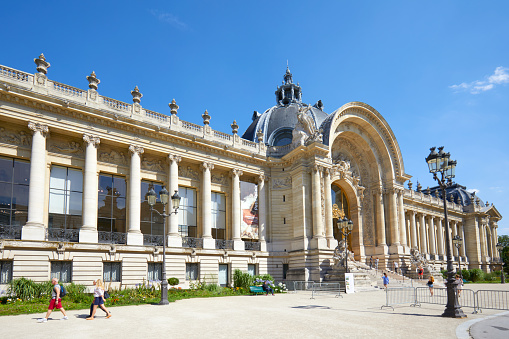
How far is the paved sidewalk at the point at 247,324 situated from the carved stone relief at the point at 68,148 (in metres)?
12.5

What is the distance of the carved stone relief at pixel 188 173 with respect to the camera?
101 ft

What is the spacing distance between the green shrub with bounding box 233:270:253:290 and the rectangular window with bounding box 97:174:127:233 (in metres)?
8.66

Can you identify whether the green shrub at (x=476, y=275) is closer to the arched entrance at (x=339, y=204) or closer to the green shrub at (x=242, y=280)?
the arched entrance at (x=339, y=204)

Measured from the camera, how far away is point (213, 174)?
32.5m

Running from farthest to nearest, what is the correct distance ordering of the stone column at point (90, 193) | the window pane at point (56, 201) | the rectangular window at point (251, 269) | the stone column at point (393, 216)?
the stone column at point (393, 216), the rectangular window at point (251, 269), the window pane at point (56, 201), the stone column at point (90, 193)

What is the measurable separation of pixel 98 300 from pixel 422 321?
36.3 ft

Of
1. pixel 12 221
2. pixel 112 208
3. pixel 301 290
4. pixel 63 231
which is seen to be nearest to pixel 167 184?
pixel 112 208

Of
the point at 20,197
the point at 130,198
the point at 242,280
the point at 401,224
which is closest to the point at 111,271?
the point at 130,198

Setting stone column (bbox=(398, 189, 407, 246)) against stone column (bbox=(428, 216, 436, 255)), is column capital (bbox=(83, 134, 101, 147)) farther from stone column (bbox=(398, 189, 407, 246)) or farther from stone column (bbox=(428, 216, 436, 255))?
stone column (bbox=(428, 216, 436, 255))

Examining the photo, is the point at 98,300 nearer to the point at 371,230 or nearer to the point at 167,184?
the point at 167,184

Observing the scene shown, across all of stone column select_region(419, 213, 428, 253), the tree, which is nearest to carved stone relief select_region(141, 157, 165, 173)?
stone column select_region(419, 213, 428, 253)

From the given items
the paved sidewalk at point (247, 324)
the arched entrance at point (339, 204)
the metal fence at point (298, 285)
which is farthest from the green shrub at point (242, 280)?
the arched entrance at point (339, 204)

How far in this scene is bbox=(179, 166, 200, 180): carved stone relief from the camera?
101 feet

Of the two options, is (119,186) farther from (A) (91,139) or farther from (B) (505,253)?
(B) (505,253)
